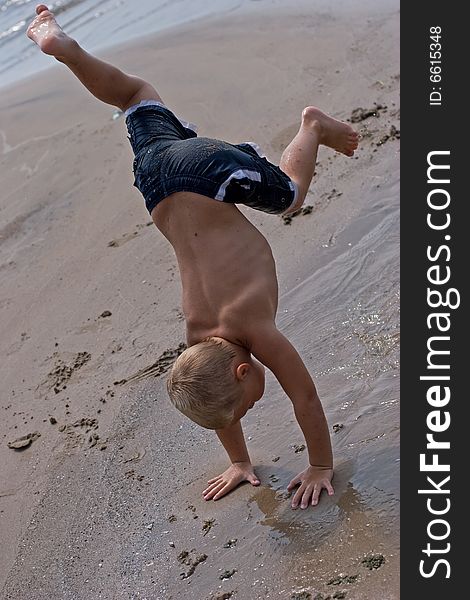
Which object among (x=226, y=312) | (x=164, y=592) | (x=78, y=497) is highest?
(x=226, y=312)

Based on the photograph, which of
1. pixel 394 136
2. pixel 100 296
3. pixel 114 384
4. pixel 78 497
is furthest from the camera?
pixel 394 136

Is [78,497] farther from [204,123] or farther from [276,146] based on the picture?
[204,123]

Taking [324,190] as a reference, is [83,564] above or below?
below

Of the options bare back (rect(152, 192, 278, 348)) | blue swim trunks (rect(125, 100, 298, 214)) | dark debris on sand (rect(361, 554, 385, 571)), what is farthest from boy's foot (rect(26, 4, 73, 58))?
dark debris on sand (rect(361, 554, 385, 571))

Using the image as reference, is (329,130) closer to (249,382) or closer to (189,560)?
(249,382)

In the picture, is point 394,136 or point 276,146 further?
point 276,146

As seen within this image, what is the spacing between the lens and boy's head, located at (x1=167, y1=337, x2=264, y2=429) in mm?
2836

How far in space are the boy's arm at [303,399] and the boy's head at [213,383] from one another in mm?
83

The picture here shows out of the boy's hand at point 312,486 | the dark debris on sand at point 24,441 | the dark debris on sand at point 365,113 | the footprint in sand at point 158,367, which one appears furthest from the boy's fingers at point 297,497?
the dark debris on sand at point 365,113

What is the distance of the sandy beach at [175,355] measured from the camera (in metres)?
2.96

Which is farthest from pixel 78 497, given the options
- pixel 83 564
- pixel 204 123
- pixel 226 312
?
pixel 204 123

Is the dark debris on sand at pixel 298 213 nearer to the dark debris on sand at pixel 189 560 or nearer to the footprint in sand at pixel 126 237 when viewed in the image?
the footprint in sand at pixel 126 237

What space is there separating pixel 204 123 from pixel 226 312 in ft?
11.0

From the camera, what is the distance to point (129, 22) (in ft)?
30.0
